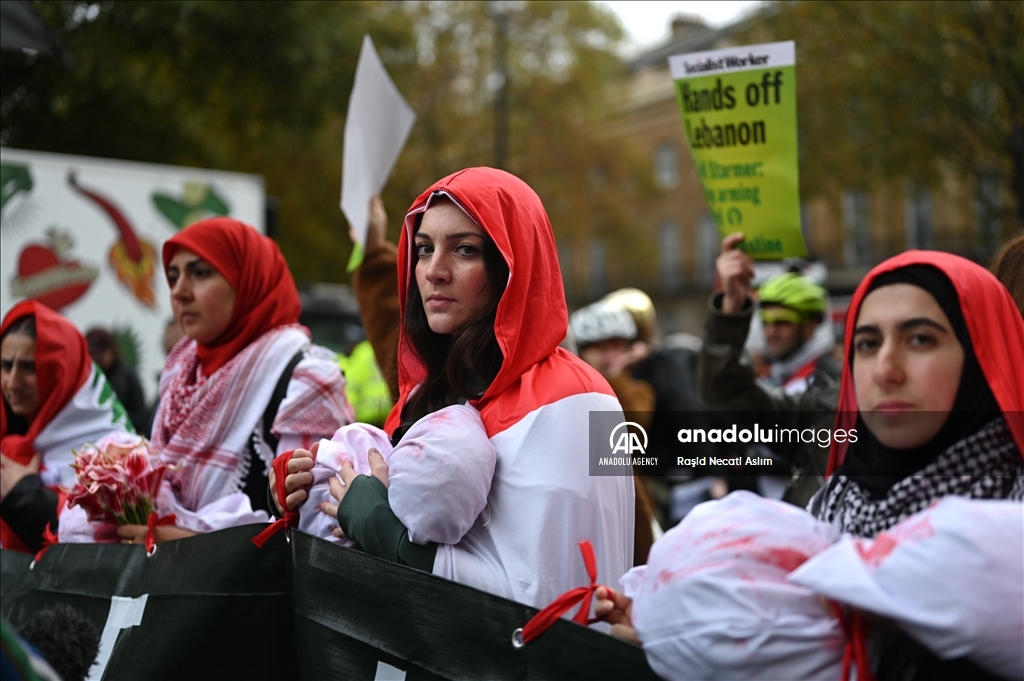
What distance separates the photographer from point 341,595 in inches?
97.2

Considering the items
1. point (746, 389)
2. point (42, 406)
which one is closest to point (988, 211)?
point (746, 389)

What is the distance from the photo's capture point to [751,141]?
12.1 ft

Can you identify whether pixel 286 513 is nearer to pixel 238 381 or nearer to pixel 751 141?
pixel 238 381

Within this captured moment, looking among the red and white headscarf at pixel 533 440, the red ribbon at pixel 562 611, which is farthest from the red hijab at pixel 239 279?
the red ribbon at pixel 562 611

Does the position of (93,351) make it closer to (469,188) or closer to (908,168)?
(469,188)

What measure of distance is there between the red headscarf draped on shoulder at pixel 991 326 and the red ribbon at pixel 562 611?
2.56 ft

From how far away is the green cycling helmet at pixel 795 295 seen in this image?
5117 millimetres

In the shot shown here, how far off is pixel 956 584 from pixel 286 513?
65.8 inches

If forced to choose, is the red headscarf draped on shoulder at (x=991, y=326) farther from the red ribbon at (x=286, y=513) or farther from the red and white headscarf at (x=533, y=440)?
the red ribbon at (x=286, y=513)

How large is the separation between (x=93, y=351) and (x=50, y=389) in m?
3.12

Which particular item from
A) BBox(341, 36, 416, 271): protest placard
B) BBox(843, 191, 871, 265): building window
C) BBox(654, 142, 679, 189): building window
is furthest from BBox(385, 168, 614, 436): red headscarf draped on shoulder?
BBox(654, 142, 679, 189): building window

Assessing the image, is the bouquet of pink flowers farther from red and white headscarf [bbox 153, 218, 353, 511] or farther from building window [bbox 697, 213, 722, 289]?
building window [bbox 697, 213, 722, 289]

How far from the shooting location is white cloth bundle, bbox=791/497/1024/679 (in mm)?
1477

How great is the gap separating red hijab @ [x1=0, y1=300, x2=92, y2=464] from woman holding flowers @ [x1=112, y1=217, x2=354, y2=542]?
549 mm
